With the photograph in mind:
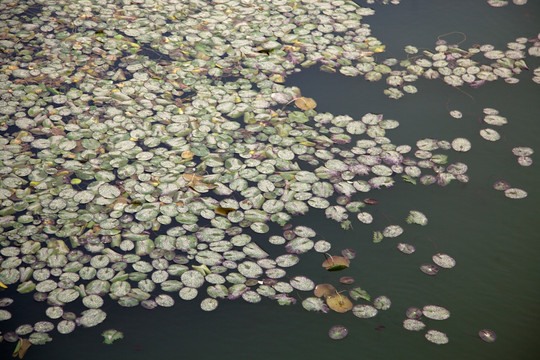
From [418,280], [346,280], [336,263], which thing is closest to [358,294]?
[346,280]

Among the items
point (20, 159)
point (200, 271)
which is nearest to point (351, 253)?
point (200, 271)

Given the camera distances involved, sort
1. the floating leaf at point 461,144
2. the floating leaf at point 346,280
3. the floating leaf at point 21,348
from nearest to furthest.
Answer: the floating leaf at point 21,348
the floating leaf at point 346,280
the floating leaf at point 461,144

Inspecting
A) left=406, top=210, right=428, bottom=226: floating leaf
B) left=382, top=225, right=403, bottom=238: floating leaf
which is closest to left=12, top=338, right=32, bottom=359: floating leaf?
left=382, top=225, right=403, bottom=238: floating leaf

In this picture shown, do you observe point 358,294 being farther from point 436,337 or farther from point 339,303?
point 436,337

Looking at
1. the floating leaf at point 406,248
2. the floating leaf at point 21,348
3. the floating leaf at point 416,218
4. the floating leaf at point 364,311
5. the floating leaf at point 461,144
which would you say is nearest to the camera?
the floating leaf at point 21,348

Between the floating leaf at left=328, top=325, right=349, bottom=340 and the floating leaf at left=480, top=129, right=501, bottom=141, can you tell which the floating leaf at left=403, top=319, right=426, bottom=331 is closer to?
the floating leaf at left=328, top=325, right=349, bottom=340

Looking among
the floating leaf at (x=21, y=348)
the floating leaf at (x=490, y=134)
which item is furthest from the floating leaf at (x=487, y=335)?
the floating leaf at (x=21, y=348)

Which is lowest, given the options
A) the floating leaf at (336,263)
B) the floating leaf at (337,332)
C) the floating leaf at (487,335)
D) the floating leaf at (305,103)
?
the floating leaf at (337,332)

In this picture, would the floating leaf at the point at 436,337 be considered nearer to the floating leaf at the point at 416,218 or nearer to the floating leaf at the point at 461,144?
the floating leaf at the point at 416,218
